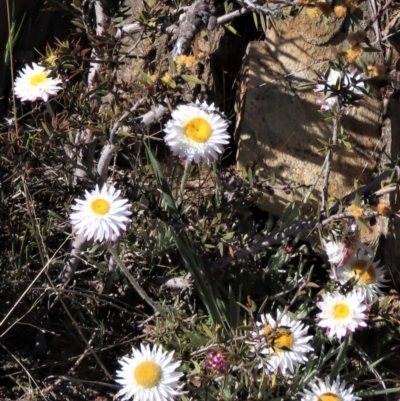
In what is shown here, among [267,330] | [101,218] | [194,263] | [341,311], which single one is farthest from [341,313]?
[101,218]

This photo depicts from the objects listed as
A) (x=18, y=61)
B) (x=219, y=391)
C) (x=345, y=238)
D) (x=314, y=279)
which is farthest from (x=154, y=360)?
(x=18, y=61)

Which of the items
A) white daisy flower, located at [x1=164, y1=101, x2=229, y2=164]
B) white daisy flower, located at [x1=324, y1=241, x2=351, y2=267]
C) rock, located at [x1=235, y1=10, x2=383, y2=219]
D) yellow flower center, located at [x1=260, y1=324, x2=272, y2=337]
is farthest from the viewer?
rock, located at [x1=235, y1=10, x2=383, y2=219]

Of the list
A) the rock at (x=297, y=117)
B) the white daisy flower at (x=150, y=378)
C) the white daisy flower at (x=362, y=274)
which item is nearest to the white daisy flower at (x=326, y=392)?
the white daisy flower at (x=362, y=274)

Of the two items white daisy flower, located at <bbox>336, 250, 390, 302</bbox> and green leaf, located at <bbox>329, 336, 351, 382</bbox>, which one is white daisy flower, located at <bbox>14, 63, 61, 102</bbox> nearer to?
white daisy flower, located at <bbox>336, 250, 390, 302</bbox>

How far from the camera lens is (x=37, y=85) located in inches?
82.0

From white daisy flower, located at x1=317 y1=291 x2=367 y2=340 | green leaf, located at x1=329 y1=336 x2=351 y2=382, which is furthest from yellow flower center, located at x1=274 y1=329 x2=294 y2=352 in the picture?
green leaf, located at x1=329 y1=336 x2=351 y2=382

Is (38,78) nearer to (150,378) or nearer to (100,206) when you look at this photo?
(100,206)

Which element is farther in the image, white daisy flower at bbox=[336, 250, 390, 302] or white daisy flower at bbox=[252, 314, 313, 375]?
white daisy flower at bbox=[336, 250, 390, 302]

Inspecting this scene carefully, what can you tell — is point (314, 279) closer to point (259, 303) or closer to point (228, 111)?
point (259, 303)

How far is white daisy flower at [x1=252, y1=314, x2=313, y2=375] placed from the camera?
1767mm

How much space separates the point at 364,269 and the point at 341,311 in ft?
0.58

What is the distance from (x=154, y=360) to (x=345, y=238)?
2.02ft

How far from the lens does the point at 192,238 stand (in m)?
2.18

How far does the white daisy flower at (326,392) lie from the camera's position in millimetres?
1946
